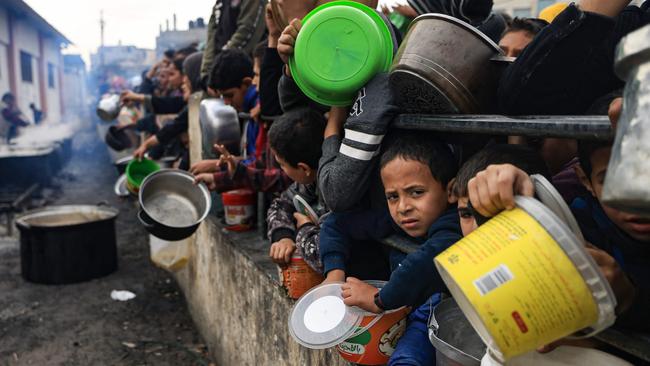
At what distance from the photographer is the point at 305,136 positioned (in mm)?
2439

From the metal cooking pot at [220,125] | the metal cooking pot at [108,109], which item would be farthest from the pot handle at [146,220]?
the metal cooking pot at [108,109]

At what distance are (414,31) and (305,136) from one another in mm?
923

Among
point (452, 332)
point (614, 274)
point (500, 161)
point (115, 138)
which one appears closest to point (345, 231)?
point (452, 332)

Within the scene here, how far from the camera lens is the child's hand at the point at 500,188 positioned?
3.45 ft

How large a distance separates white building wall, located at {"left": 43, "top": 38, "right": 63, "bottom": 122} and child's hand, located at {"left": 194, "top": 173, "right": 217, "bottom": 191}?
2297cm

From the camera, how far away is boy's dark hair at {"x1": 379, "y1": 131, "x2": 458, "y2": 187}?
5.77ft

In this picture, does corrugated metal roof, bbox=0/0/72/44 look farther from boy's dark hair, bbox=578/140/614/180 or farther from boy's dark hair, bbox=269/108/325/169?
boy's dark hair, bbox=578/140/614/180

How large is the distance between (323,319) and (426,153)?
699mm

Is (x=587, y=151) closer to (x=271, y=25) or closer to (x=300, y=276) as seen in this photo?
(x=300, y=276)

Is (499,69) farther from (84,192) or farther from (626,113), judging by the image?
(84,192)

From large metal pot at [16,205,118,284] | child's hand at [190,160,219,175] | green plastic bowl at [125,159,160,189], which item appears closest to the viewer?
child's hand at [190,160,219,175]

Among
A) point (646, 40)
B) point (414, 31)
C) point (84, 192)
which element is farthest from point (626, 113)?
point (84, 192)

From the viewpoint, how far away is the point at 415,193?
1.78 m

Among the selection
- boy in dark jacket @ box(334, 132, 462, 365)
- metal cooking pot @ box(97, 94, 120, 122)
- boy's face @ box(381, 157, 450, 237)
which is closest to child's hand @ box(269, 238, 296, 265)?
boy in dark jacket @ box(334, 132, 462, 365)
